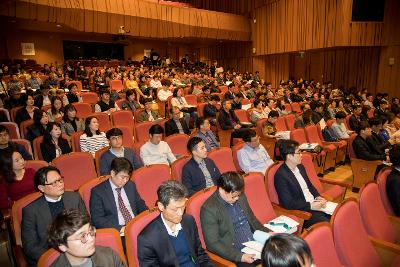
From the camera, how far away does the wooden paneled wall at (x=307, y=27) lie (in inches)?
426

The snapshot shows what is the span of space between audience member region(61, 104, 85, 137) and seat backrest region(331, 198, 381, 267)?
4.23 metres

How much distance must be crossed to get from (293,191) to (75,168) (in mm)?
2447

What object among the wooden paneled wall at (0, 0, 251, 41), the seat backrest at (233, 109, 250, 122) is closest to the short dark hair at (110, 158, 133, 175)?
the seat backrest at (233, 109, 250, 122)

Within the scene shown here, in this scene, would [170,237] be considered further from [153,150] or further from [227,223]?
[153,150]

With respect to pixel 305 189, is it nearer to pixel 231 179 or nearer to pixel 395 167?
pixel 395 167

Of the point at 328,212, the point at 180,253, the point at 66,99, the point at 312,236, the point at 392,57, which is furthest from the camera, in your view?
the point at 392,57

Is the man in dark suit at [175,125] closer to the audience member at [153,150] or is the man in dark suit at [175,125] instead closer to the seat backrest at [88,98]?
the audience member at [153,150]

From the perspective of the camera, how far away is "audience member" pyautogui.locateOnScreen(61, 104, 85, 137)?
5.05m

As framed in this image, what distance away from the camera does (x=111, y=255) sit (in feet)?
6.02

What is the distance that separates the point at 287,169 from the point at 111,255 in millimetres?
2021

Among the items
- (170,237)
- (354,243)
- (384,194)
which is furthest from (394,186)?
(170,237)

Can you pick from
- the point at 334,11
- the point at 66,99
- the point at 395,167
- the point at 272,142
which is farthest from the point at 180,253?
the point at 334,11

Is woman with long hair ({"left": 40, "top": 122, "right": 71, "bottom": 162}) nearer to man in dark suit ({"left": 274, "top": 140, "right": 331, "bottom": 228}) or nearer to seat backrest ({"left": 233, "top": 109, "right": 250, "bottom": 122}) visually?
man in dark suit ({"left": 274, "top": 140, "right": 331, "bottom": 228})

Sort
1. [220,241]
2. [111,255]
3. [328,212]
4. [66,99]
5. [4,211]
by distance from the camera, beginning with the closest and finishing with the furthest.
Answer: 1. [111,255]
2. [220,241]
3. [4,211]
4. [328,212]
5. [66,99]
